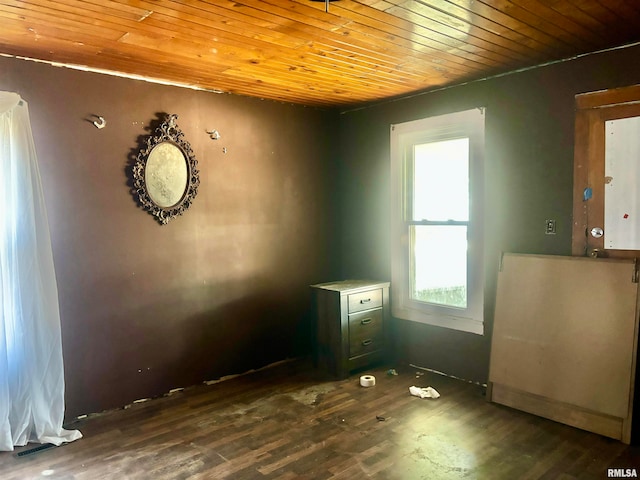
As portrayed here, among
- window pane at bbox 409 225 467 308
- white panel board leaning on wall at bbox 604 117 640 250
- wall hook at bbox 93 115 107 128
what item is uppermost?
wall hook at bbox 93 115 107 128

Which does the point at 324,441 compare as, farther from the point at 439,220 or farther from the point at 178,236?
the point at 439,220

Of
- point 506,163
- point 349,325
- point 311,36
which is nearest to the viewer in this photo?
point 311,36

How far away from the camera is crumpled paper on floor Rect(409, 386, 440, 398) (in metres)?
3.59

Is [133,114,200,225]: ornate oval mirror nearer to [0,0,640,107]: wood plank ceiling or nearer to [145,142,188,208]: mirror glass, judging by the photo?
[145,142,188,208]: mirror glass

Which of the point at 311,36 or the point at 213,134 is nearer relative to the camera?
the point at 311,36

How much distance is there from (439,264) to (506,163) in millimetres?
1034

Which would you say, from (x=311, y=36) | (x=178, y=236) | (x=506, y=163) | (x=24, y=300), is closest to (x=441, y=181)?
(x=506, y=163)

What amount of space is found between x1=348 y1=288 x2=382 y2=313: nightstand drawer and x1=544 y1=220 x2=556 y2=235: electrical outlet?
4.92 ft

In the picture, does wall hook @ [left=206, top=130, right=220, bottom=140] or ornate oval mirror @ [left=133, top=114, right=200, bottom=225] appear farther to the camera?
wall hook @ [left=206, top=130, right=220, bottom=140]

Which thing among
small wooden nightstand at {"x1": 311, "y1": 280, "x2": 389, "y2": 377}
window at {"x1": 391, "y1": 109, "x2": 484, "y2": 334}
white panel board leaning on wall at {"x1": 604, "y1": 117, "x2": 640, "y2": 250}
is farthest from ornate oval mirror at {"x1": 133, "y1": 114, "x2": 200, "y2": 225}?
white panel board leaning on wall at {"x1": 604, "y1": 117, "x2": 640, "y2": 250}

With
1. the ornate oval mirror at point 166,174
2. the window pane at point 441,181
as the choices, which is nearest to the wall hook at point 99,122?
the ornate oval mirror at point 166,174

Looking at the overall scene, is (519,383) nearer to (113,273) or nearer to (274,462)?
(274,462)

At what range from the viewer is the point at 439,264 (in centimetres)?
418

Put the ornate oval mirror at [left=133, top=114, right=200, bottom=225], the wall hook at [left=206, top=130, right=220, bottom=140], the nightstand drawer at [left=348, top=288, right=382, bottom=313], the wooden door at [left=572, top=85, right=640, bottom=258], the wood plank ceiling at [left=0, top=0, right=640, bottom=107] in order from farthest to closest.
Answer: the nightstand drawer at [left=348, top=288, right=382, bottom=313]
the wall hook at [left=206, top=130, right=220, bottom=140]
the ornate oval mirror at [left=133, top=114, right=200, bottom=225]
the wooden door at [left=572, top=85, right=640, bottom=258]
the wood plank ceiling at [left=0, top=0, right=640, bottom=107]
